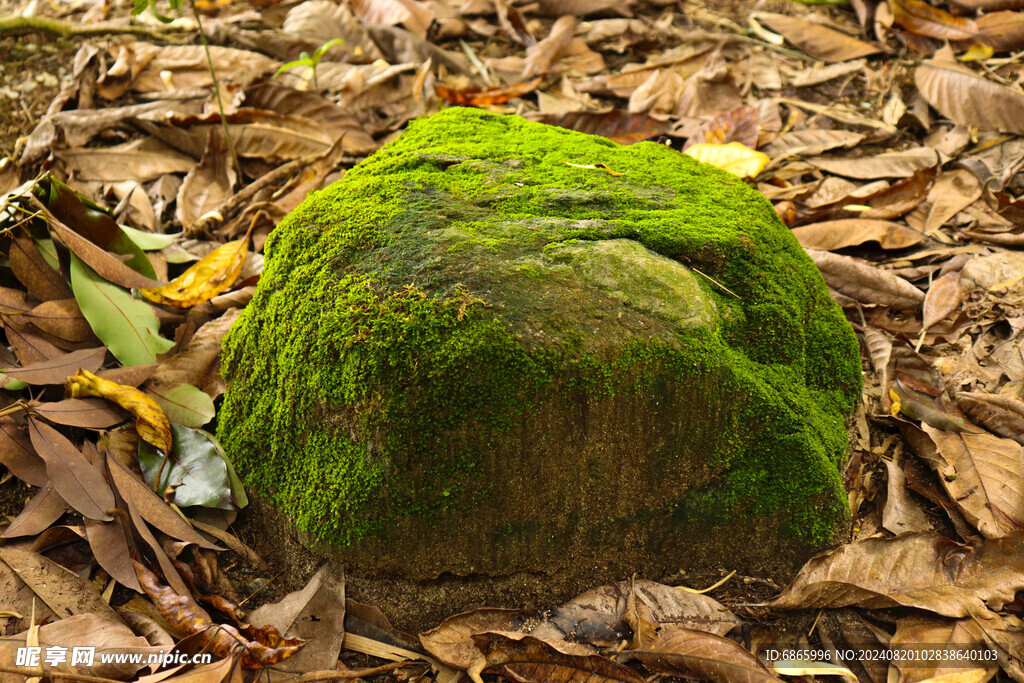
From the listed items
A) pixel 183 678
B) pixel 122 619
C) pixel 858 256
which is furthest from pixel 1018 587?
pixel 122 619

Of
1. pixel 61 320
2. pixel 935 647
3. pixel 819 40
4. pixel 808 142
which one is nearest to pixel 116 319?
pixel 61 320

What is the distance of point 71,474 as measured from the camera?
1.88 meters

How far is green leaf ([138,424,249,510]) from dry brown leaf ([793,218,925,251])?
2075 millimetres

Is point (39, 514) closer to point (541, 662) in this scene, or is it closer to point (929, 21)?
point (541, 662)

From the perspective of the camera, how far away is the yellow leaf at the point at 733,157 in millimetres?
2949

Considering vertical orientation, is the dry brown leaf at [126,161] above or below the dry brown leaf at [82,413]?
above

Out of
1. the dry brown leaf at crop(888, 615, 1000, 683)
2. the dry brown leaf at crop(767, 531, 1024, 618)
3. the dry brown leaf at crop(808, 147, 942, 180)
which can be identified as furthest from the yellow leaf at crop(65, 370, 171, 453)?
the dry brown leaf at crop(808, 147, 942, 180)

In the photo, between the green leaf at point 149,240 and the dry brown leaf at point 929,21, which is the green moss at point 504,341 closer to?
the green leaf at point 149,240

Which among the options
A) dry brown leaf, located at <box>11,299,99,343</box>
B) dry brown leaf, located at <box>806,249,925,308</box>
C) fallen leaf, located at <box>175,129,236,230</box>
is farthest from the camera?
fallen leaf, located at <box>175,129,236,230</box>

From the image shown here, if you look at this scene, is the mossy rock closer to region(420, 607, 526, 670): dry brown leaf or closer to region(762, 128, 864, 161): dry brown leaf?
region(420, 607, 526, 670): dry brown leaf

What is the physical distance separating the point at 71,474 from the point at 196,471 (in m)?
0.30

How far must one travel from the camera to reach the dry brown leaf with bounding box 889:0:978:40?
3.75 metres

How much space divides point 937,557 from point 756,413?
22.6 inches

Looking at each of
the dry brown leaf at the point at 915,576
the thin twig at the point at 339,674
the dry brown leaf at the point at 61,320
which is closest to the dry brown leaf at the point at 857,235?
the dry brown leaf at the point at 915,576
